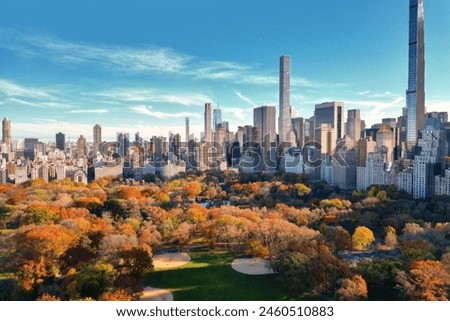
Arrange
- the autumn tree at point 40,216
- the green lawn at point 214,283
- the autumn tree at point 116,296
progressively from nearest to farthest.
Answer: the autumn tree at point 116,296, the green lawn at point 214,283, the autumn tree at point 40,216

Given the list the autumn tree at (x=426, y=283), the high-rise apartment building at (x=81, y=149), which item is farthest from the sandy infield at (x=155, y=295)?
the high-rise apartment building at (x=81, y=149)

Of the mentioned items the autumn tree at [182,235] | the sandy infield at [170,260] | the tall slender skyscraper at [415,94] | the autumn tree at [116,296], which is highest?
the tall slender skyscraper at [415,94]

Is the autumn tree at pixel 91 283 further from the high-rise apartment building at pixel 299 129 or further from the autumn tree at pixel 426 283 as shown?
the high-rise apartment building at pixel 299 129

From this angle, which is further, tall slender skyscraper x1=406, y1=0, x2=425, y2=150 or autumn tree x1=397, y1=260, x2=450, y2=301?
tall slender skyscraper x1=406, y1=0, x2=425, y2=150

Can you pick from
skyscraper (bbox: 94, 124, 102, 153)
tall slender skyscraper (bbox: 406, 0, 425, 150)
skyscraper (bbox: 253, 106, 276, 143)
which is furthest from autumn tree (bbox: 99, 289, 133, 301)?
tall slender skyscraper (bbox: 406, 0, 425, 150)

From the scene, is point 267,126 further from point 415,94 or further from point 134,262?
point 134,262

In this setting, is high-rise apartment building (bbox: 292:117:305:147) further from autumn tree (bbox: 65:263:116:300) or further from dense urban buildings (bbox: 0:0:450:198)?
autumn tree (bbox: 65:263:116:300)

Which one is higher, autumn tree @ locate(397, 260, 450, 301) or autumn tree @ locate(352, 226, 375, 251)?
autumn tree @ locate(397, 260, 450, 301)
